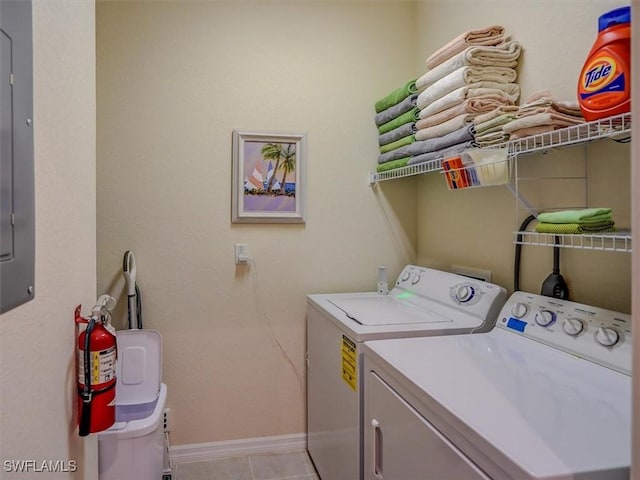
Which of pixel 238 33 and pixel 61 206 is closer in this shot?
pixel 61 206

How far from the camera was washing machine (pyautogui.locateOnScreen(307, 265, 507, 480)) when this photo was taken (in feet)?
5.39

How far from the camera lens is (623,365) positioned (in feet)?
3.76

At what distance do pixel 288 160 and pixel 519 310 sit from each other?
142cm

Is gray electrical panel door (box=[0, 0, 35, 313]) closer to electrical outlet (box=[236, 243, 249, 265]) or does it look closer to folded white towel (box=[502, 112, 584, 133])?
folded white towel (box=[502, 112, 584, 133])

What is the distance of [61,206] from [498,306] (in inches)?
60.5

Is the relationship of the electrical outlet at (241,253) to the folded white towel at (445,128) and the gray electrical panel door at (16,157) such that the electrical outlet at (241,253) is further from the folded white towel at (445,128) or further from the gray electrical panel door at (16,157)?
the gray electrical panel door at (16,157)

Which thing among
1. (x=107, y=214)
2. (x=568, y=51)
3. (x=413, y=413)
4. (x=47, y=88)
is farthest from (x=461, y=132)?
(x=107, y=214)

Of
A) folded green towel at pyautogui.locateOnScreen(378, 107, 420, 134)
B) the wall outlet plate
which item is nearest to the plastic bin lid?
the wall outlet plate

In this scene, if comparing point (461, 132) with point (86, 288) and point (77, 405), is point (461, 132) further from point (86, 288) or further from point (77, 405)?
point (77, 405)

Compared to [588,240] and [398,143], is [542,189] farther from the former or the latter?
[398,143]

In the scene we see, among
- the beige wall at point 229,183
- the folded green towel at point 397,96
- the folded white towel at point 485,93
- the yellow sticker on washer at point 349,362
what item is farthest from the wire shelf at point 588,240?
the beige wall at point 229,183

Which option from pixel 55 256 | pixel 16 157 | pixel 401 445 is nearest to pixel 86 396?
pixel 55 256

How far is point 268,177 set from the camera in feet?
7.93

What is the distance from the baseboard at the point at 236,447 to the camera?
7.72 feet
